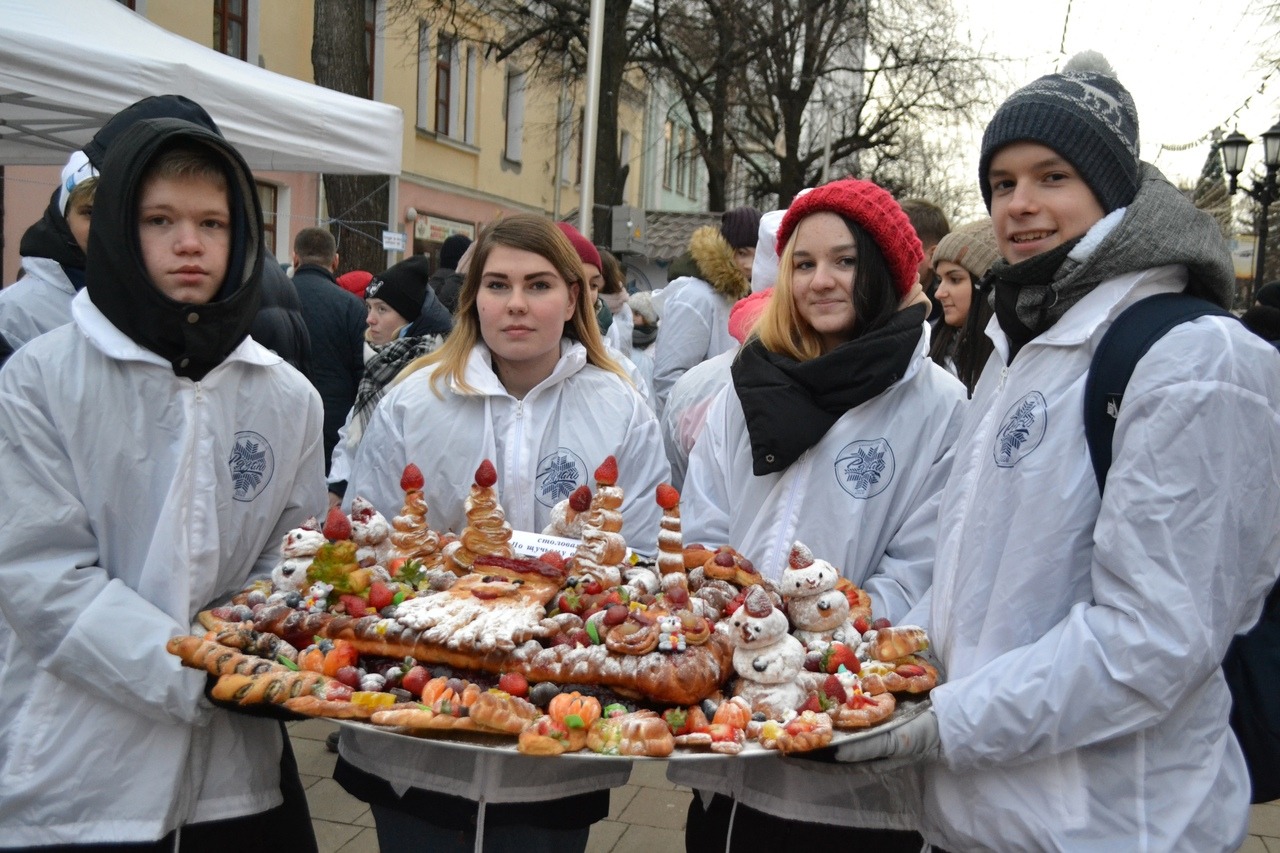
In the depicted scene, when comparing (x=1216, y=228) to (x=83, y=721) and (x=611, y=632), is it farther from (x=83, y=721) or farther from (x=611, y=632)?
(x=83, y=721)

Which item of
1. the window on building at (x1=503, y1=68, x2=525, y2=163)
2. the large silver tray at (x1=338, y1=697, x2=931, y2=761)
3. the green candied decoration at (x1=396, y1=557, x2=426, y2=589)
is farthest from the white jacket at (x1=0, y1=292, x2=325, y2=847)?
the window on building at (x1=503, y1=68, x2=525, y2=163)

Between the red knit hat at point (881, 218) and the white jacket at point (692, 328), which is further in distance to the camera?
the white jacket at point (692, 328)

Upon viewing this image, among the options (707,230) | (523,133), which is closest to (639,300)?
(707,230)

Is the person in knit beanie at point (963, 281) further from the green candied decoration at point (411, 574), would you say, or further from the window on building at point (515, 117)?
the window on building at point (515, 117)

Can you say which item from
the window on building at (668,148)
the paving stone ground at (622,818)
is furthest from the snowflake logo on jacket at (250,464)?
the window on building at (668,148)

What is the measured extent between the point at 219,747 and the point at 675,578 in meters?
1.03

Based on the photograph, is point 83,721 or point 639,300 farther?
point 639,300

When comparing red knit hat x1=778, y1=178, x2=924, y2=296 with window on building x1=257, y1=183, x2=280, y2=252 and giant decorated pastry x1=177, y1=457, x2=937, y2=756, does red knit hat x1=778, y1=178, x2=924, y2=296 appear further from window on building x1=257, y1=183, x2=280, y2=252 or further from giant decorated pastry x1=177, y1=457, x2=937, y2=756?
window on building x1=257, y1=183, x2=280, y2=252

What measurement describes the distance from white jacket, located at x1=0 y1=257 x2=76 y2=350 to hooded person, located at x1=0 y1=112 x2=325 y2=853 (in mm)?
1879

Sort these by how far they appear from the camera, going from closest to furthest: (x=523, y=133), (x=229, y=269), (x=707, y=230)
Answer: (x=229, y=269)
(x=707, y=230)
(x=523, y=133)

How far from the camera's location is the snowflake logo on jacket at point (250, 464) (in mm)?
2398

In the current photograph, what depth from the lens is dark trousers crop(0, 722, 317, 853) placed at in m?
2.16

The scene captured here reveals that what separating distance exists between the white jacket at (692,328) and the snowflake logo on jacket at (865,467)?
3.61 m

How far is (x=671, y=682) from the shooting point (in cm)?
193
